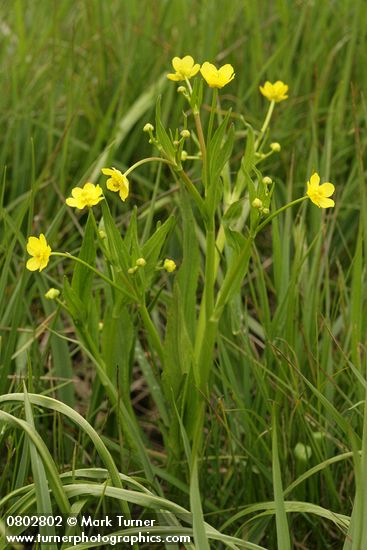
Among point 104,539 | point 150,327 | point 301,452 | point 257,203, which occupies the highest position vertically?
point 257,203

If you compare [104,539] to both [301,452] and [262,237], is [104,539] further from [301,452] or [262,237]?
[262,237]

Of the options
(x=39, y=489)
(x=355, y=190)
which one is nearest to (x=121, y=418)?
(x=39, y=489)

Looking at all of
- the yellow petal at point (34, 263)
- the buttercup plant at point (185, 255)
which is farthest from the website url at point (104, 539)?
the yellow petal at point (34, 263)

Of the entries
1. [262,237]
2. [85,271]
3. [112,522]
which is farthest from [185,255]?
[262,237]

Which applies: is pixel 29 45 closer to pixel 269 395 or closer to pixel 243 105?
pixel 243 105

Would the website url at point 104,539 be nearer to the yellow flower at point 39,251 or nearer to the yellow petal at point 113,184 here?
the yellow flower at point 39,251

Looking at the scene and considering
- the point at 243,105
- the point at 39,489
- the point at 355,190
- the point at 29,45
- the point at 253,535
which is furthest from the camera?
the point at 29,45
